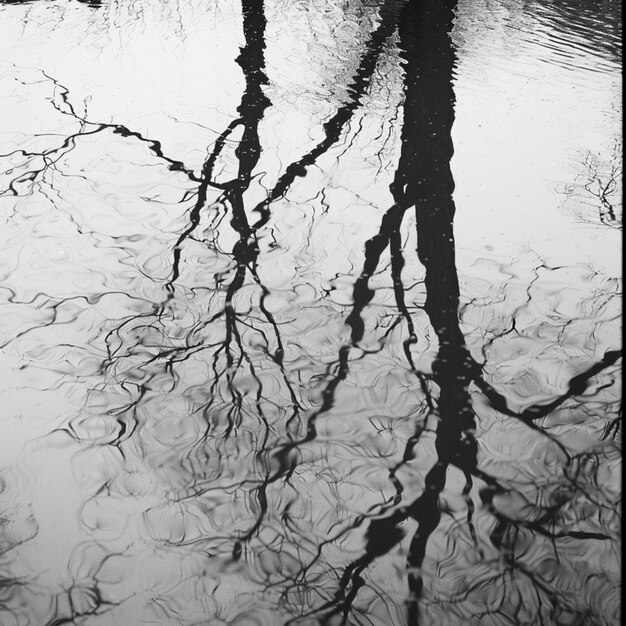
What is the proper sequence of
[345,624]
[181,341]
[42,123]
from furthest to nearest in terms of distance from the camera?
[42,123], [181,341], [345,624]

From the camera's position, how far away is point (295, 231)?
368 centimetres

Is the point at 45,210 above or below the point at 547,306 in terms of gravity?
above

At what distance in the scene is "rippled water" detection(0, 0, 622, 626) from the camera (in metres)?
2.08

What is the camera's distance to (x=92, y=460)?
94.4 inches

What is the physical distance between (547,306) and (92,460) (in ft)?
7.62

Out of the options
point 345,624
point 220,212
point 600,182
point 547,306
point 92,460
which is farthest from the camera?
point 600,182

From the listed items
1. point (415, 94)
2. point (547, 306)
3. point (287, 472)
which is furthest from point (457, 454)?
point (415, 94)

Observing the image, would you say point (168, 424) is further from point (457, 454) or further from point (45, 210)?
point (45, 210)

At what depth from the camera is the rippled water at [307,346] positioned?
2084mm

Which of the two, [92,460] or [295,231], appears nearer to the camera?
[92,460]

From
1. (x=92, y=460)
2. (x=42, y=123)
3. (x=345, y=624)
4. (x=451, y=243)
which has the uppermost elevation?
(x=42, y=123)

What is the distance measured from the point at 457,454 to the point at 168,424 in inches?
47.1

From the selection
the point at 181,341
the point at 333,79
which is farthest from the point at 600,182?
the point at 181,341

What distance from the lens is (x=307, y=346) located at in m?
2.95
